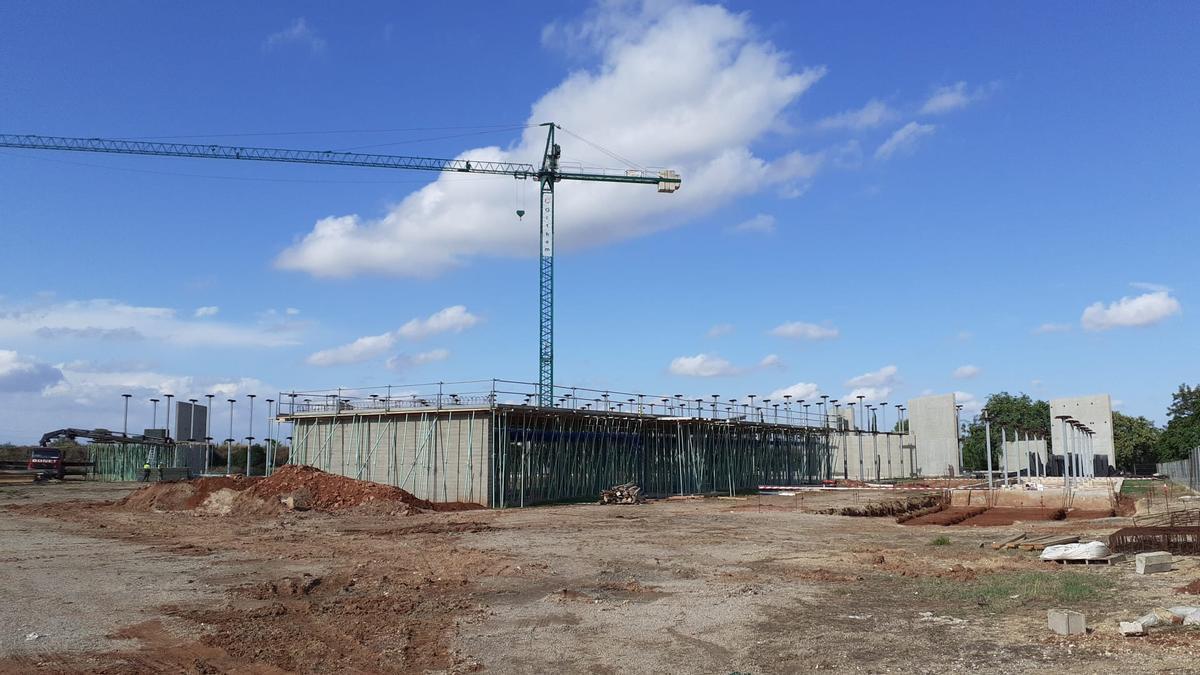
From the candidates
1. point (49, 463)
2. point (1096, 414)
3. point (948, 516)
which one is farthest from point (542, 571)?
point (49, 463)

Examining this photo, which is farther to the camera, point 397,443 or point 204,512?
point 397,443

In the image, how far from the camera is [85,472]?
63688 millimetres

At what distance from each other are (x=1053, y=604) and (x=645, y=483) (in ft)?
113

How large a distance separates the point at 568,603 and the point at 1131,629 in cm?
752

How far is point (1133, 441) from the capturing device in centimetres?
8875

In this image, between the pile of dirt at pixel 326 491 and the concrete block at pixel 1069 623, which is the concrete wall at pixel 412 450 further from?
the concrete block at pixel 1069 623

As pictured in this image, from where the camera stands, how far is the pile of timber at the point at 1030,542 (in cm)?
1902

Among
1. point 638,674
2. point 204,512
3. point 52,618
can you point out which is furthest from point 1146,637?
point 204,512

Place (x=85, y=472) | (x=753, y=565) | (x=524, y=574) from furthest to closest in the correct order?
(x=85, y=472)
(x=753, y=565)
(x=524, y=574)

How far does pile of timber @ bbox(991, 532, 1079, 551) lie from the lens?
62.4ft

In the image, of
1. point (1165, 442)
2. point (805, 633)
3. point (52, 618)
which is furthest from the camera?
point (1165, 442)

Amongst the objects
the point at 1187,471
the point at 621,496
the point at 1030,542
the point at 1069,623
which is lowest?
the point at 621,496

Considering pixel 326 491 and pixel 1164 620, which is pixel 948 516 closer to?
pixel 1164 620

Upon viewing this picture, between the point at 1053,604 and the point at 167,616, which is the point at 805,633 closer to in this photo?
the point at 1053,604
